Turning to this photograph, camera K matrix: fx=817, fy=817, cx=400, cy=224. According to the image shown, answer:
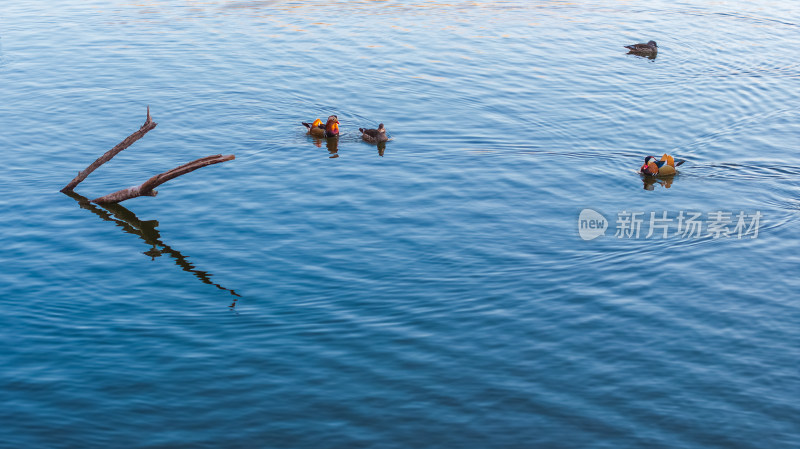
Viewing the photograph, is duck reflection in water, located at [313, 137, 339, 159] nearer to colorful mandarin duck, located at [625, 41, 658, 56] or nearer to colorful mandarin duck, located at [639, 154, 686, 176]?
colorful mandarin duck, located at [639, 154, 686, 176]

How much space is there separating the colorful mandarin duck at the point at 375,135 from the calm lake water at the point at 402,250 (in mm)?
421

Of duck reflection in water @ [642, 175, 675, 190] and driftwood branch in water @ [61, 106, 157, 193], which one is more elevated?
duck reflection in water @ [642, 175, 675, 190]

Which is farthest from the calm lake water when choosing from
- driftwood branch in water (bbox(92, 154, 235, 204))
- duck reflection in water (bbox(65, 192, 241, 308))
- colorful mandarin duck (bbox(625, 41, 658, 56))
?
colorful mandarin duck (bbox(625, 41, 658, 56))

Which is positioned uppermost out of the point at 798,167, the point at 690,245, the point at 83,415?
the point at 798,167

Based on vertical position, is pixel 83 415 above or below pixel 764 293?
below

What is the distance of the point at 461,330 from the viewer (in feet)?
53.9

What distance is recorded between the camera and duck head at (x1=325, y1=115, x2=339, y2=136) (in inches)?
1043

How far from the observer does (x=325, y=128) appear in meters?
27.1

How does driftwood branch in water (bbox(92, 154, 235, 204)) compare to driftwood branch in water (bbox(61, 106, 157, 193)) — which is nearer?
driftwood branch in water (bbox(92, 154, 235, 204))

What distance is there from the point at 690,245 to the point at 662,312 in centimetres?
368

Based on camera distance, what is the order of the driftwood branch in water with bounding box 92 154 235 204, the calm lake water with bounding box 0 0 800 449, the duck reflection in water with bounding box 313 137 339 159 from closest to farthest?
the calm lake water with bounding box 0 0 800 449, the driftwood branch in water with bounding box 92 154 235 204, the duck reflection in water with bounding box 313 137 339 159

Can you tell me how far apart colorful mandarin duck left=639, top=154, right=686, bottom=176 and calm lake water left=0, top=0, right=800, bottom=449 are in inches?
17.8

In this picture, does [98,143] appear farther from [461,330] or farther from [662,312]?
[662,312]

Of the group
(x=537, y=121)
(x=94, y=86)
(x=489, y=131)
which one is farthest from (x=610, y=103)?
(x=94, y=86)
